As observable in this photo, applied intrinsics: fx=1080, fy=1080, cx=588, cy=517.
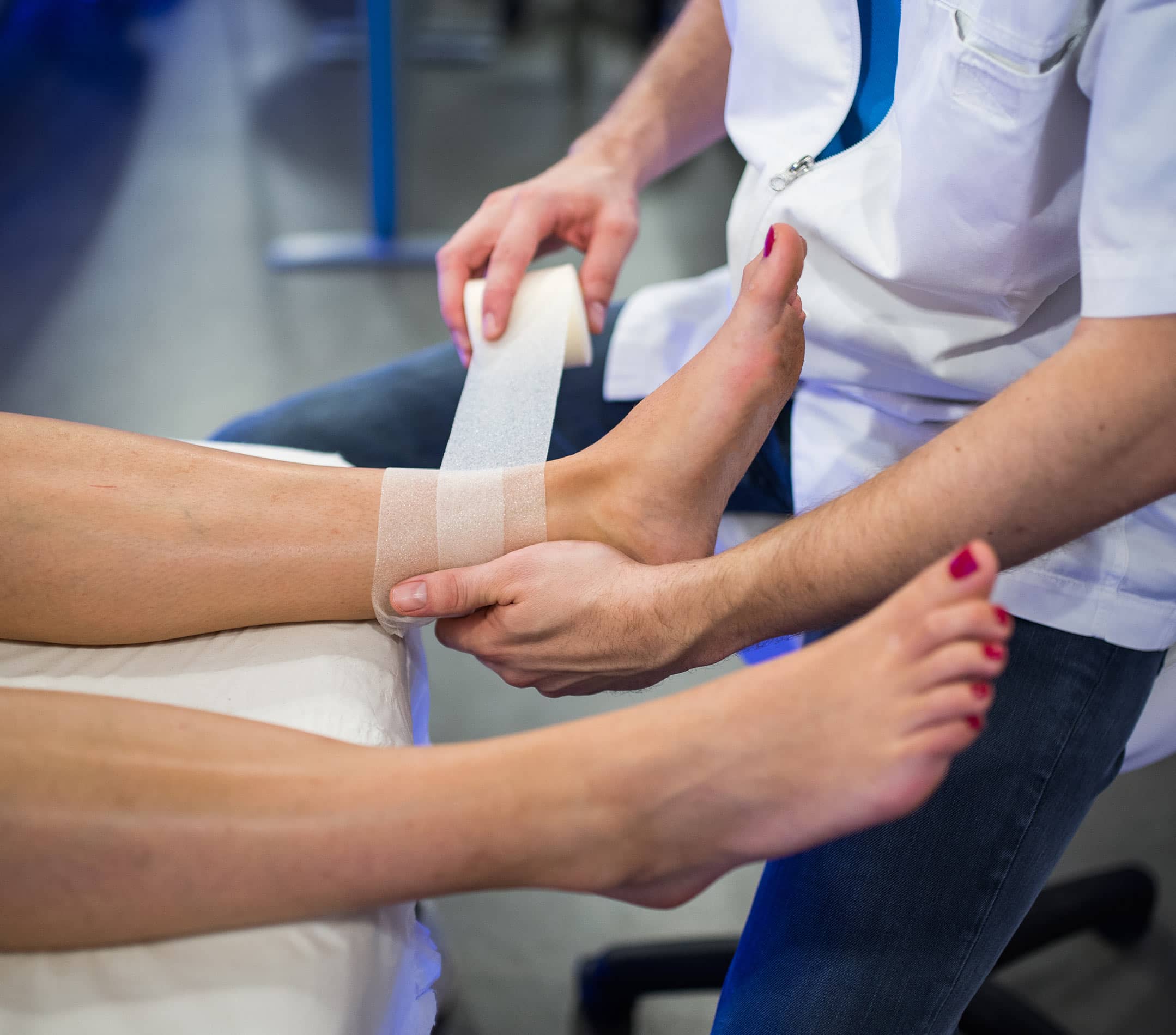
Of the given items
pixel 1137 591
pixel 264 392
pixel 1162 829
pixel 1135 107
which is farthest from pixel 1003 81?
pixel 264 392

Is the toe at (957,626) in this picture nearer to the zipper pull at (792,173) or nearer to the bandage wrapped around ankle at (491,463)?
the bandage wrapped around ankle at (491,463)

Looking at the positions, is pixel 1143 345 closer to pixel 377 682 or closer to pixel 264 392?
pixel 377 682

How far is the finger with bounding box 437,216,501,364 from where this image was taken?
3.30 feet

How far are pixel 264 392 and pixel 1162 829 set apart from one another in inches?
62.9

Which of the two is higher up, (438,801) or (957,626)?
(957,626)

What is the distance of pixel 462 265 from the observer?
102cm

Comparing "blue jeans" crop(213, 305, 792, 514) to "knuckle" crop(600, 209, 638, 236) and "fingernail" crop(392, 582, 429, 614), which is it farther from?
"fingernail" crop(392, 582, 429, 614)

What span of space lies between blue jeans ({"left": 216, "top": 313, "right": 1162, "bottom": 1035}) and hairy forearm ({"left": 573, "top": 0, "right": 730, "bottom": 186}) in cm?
61

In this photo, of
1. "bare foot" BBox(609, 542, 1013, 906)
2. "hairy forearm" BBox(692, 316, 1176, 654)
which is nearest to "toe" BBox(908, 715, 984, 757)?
"bare foot" BBox(609, 542, 1013, 906)

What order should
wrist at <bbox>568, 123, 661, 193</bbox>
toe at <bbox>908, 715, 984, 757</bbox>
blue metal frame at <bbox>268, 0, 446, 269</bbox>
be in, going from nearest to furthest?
toe at <bbox>908, 715, 984, 757</bbox>
wrist at <bbox>568, 123, 661, 193</bbox>
blue metal frame at <bbox>268, 0, 446, 269</bbox>

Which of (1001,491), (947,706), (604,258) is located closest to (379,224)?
(604,258)

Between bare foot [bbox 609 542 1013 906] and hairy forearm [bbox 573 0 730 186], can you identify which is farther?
hairy forearm [bbox 573 0 730 186]

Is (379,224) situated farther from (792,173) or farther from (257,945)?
(257,945)

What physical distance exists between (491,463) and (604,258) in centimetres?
28
